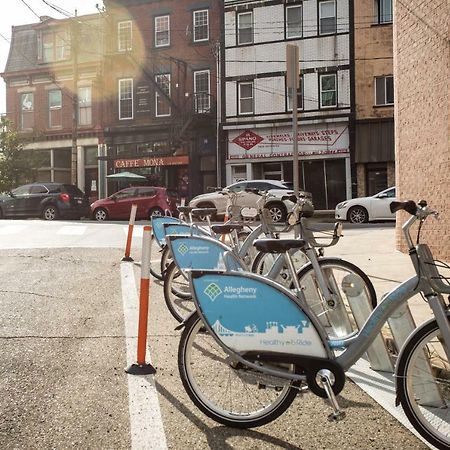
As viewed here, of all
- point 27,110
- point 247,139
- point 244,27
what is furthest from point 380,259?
point 27,110

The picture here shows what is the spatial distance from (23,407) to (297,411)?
1.80 meters

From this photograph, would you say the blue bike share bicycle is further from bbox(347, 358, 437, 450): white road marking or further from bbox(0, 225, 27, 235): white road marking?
bbox(0, 225, 27, 235): white road marking

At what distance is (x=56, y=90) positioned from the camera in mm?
32906

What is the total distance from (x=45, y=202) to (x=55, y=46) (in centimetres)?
1367

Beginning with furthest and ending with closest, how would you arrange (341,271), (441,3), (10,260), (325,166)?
1. (325,166)
2. (10,260)
3. (441,3)
4. (341,271)

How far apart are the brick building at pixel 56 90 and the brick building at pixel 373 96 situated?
14.2 m

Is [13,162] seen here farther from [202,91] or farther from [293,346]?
[293,346]

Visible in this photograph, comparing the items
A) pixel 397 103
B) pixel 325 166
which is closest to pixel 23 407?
pixel 397 103

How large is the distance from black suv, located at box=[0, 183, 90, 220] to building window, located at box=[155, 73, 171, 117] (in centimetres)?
761

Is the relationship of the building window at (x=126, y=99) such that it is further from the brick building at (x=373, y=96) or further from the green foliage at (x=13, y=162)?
the brick building at (x=373, y=96)

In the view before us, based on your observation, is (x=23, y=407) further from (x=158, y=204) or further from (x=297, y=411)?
(x=158, y=204)

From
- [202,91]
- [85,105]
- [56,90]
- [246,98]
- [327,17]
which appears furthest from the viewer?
[56,90]

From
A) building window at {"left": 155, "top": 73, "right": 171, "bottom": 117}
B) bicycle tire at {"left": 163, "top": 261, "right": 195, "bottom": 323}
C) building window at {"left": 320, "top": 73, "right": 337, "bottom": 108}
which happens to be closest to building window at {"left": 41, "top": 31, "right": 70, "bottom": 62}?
building window at {"left": 155, "top": 73, "right": 171, "bottom": 117}

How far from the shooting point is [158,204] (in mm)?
22125
